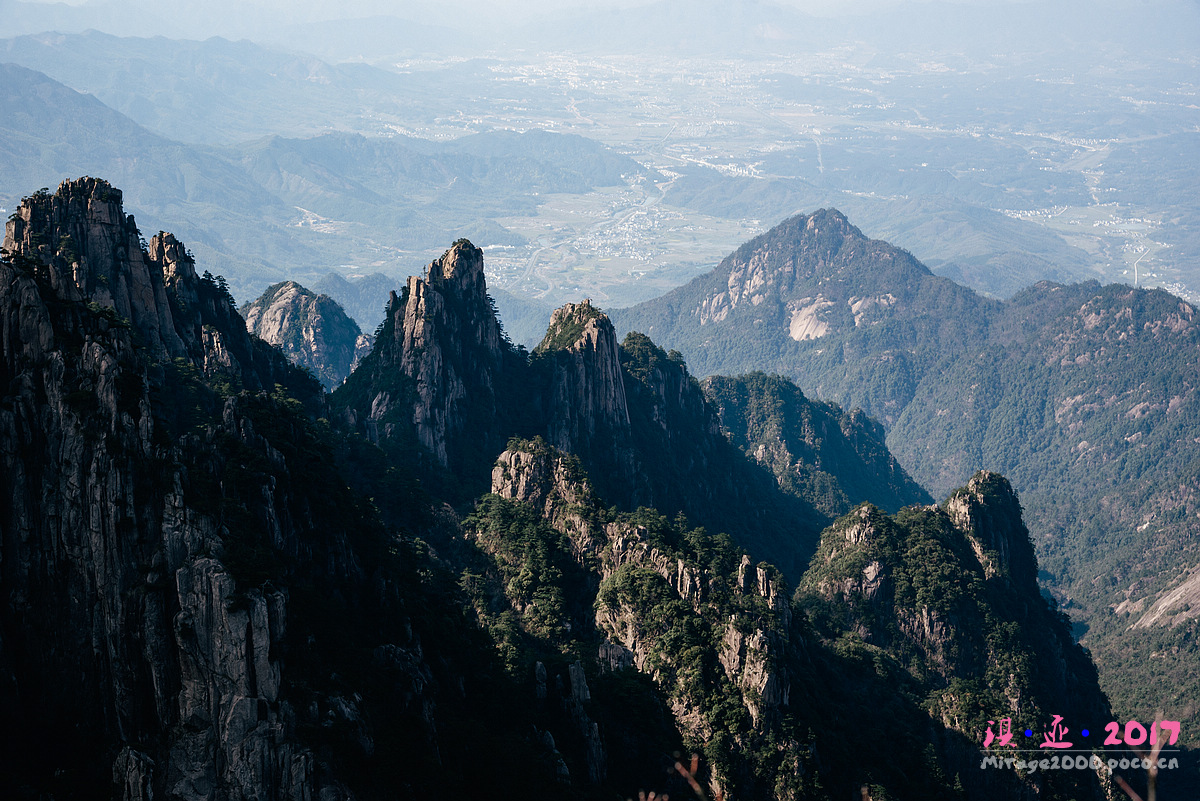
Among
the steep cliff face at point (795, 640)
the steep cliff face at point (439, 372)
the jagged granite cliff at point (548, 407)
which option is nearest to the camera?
the steep cliff face at point (795, 640)

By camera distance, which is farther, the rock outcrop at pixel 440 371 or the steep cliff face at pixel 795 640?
the rock outcrop at pixel 440 371

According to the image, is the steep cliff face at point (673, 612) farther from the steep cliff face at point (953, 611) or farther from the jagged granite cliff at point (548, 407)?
the steep cliff face at point (953, 611)

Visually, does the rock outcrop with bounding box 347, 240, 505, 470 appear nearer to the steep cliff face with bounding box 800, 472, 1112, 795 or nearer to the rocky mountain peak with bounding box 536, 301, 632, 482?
the rocky mountain peak with bounding box 536, 301, 632, 482

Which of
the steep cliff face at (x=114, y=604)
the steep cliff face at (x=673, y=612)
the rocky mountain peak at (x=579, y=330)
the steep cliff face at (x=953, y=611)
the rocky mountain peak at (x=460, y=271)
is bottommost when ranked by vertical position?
the steep cliff face at (x=953, y=611)

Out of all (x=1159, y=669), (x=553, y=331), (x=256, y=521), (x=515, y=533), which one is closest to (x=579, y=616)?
(x=515, y=533)

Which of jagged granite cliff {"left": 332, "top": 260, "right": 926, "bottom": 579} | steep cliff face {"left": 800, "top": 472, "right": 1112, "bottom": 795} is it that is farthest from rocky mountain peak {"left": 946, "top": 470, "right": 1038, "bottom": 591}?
jagged granite cliff {"left": 332, "top": 260, "right": 926, "bottom": 579}

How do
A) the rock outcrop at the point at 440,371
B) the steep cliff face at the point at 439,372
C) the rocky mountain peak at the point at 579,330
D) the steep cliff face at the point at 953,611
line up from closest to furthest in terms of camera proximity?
the steep cliff face at the point at 953,611, the steep cliff face at the point at 439,372, the rock outcrop at the point at 440,371, the rocky mountain peak at the point at 579,330

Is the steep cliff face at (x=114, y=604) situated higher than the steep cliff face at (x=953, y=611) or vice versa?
the steep cliff face at (x=114, y=604)

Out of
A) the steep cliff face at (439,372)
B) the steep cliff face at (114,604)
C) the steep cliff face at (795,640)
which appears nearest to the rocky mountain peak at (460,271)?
the steep cliff face at (439,372)

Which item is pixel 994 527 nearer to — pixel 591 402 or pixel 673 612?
pixel 591 402
